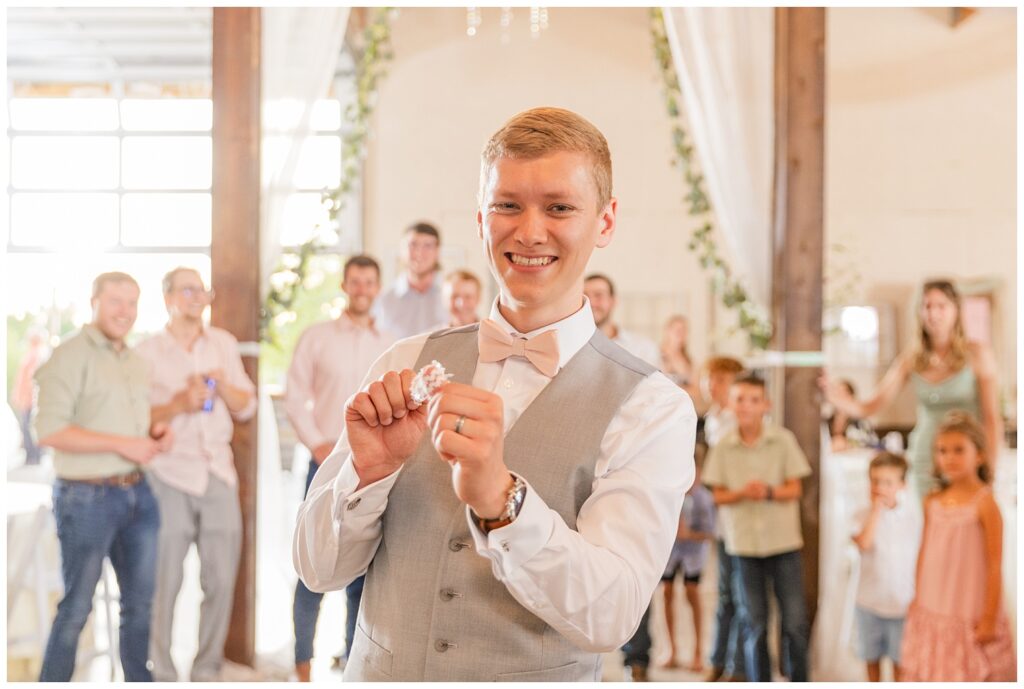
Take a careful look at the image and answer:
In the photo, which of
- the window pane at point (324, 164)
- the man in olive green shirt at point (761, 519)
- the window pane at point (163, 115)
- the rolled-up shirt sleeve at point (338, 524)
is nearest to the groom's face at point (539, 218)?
the rolled-up shirt sleeve at point (338, 524)

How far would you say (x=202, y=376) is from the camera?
3473 millimetres

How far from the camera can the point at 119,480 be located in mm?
3016

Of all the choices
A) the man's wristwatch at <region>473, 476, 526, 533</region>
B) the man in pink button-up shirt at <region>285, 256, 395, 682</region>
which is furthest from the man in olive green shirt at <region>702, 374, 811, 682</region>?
the man's wristwatch at <region>473, 476, 526, 533</region>

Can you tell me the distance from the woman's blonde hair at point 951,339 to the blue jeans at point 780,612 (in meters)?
0.82

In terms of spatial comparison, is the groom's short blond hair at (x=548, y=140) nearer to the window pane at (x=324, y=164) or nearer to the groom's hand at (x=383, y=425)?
the groom's hand at (x=383, y=425)

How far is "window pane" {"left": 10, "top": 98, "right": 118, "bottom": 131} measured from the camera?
29.0 ft

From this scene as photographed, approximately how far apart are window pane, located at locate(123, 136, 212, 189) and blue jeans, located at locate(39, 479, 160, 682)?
20.3 ft

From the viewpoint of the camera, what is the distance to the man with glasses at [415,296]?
4.05 m

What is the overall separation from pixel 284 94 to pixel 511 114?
4.41 m

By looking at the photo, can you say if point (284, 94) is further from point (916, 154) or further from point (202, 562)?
point (916, 154)

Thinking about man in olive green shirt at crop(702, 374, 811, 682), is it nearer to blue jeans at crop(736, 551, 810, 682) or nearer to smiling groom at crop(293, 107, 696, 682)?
blue jeans at crop(736, 551, 810, 682)

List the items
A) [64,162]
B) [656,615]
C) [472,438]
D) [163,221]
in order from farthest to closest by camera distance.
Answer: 1. [64,162]
2. [163,221]
3. [656,615]
4. [472,438]

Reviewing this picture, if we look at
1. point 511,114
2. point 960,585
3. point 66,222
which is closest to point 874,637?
point 960,585

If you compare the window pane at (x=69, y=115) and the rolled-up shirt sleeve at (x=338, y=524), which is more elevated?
the window pane at (x=69, y=115)
